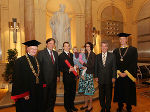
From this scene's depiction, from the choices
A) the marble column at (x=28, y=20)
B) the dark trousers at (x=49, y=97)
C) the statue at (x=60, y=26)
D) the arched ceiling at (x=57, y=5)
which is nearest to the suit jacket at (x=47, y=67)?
the dark trousers at (x=49, y=97)

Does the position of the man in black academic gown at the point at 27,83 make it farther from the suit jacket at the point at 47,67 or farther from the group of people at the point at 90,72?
the suit jacket at the point at 47,67

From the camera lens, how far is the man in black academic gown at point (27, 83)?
92.9 inches

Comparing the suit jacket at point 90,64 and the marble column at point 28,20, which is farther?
the marble column at point 28,20

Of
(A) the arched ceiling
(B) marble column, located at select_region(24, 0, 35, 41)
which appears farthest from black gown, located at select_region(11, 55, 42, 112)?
(A) the arched ceiling

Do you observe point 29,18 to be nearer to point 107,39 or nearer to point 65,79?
point 65,79

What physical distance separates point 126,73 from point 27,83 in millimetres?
2308

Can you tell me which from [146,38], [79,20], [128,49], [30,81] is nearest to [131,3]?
[146,38]

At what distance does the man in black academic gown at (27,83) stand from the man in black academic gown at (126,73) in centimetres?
204

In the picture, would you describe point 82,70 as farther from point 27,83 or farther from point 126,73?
point 27,83

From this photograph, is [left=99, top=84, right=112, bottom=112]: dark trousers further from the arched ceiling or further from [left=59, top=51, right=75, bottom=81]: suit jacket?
the arched ceiling

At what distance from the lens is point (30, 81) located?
2.50 metres

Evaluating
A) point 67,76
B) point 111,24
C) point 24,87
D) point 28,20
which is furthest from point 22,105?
point 111,24

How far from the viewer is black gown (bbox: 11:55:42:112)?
2.35m

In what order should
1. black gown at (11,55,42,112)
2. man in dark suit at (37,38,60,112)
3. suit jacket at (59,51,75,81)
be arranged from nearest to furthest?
black gown at (11,55,42,112)
man in dark suit at (37,38,60,112)
suit jacket at (59,51,75,81)
